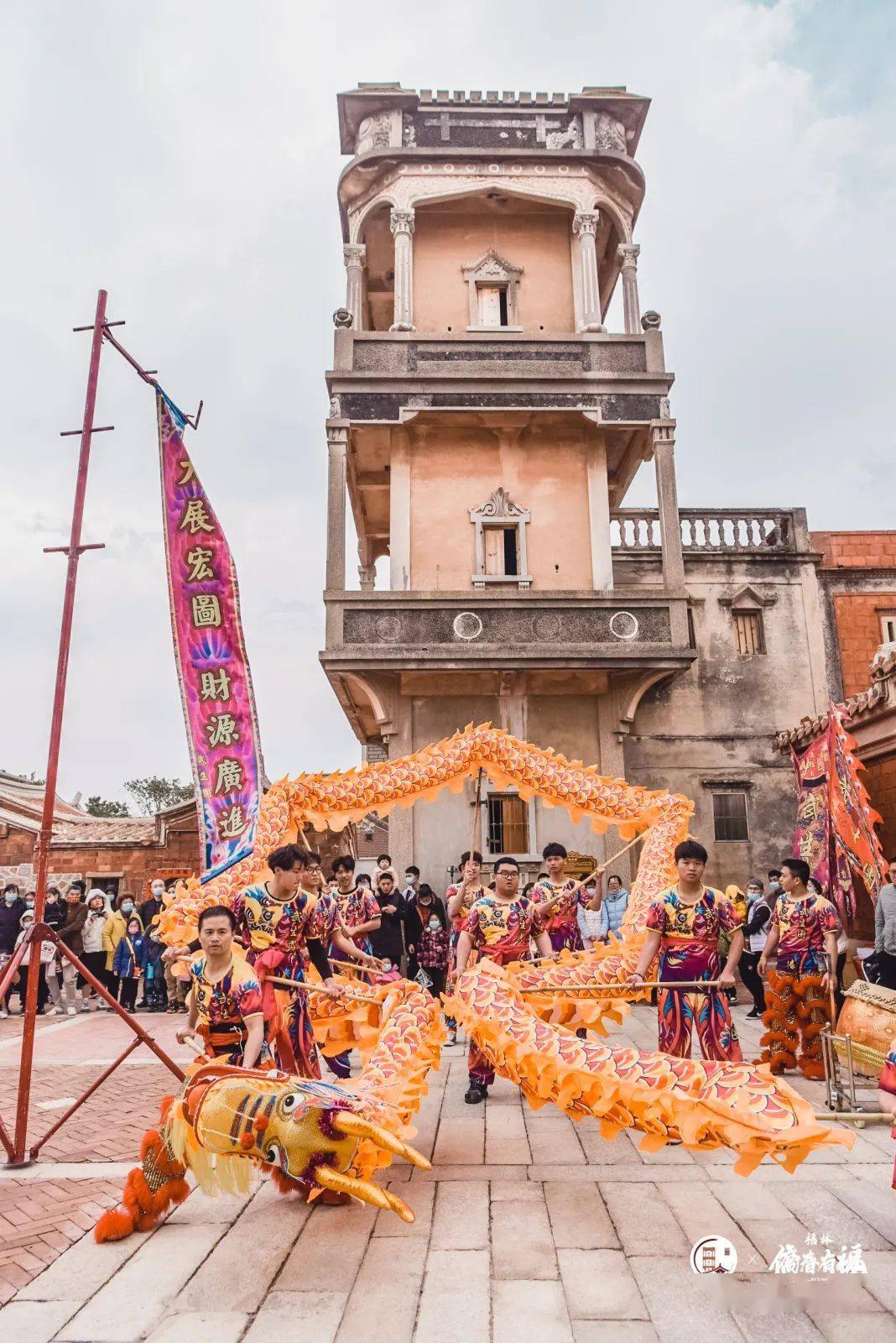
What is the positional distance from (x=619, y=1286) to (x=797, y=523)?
52.6 ft

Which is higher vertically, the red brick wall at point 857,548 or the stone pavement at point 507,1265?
the red brick wall at point 857,548

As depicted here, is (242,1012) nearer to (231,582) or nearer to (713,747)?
(231,582)

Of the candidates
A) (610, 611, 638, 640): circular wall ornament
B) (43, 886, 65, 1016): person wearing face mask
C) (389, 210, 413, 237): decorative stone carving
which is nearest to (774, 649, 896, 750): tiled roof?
(610, 611, 638, 640): circular wall ornament

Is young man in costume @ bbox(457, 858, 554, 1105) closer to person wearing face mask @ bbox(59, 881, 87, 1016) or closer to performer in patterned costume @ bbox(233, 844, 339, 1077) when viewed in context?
performer in patterned costume @ bbox(233, 844, 339, 1077)

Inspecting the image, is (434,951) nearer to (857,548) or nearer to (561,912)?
(561,912)

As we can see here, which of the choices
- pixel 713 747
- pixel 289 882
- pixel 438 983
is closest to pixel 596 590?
pixel 713 747

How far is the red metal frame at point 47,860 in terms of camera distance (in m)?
5.05

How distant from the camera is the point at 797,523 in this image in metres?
17.2

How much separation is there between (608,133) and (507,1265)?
753 inches

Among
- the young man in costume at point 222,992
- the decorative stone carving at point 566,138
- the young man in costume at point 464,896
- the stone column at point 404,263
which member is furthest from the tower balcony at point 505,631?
the young man in costume at point 222,992

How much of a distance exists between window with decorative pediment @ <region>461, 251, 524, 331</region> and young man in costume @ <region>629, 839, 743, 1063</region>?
46.0ft

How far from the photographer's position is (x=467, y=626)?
14.6 metres

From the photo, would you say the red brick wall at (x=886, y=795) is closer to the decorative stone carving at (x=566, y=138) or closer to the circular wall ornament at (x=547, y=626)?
the circular wall ornament at (x=547, y=626)

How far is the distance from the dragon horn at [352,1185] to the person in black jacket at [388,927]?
6204 millimetres
